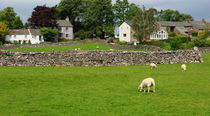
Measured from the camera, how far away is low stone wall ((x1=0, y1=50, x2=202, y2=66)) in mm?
28188

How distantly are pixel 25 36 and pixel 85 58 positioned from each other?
2396 inches

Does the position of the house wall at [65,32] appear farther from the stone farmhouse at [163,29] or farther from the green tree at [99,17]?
the stone farmhouse at [163,29]

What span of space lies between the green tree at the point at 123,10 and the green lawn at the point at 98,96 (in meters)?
81.4

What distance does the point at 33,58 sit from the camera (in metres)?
28.5

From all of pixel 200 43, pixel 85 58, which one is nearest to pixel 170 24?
pixel 200 43

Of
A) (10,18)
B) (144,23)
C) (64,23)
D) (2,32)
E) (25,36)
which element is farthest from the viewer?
(10,18)

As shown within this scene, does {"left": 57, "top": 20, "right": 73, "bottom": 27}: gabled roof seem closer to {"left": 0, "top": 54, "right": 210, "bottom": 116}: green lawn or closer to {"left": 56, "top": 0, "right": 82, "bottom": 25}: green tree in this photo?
{"left": 56, "top": 0, "right": 82, "bottom": 25}: green tree

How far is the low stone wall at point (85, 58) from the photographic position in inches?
1110

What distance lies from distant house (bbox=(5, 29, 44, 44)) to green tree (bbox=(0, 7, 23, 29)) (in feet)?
69.3

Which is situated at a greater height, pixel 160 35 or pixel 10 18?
pixel 10 18

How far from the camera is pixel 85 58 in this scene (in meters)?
29.8

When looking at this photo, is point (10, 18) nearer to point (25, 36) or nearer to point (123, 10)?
point (25, 36)

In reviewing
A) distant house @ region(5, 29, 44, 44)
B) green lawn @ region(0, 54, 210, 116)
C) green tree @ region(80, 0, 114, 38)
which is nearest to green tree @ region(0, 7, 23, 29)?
distant house @ region(5, 29, 44, 44)

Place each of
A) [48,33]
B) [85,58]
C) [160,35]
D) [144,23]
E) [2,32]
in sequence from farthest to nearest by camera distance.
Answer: [160,35], [48,33], [2,32], [144,23], [85,58]
